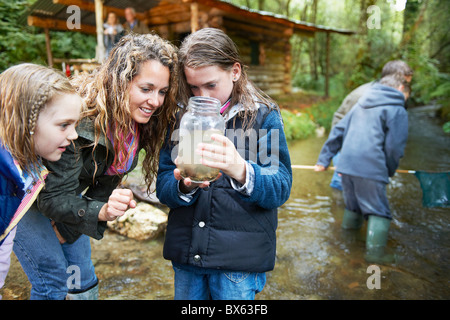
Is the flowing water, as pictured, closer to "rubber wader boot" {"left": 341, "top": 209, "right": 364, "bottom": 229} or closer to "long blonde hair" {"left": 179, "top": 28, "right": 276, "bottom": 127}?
"rubber wader boot" {"left": 341, "top": 209, "right": 364, "bottom": 229}

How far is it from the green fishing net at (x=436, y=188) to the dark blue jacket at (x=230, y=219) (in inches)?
127

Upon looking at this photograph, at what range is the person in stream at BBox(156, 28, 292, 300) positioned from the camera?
1688mm

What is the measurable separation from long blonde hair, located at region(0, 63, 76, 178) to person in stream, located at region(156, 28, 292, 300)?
2.13 ft

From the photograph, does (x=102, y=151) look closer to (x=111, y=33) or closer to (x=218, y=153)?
(x=218, y=153)

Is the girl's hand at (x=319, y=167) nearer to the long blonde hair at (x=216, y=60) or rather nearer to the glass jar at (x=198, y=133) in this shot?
the long blonde hair at (x=216, y=60)

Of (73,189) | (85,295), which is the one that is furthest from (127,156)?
(85,295)

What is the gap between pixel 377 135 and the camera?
382cm

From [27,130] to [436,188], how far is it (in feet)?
14.4

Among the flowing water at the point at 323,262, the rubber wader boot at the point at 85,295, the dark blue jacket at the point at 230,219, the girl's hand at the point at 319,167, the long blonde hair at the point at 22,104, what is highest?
the long blonde hair at the point at 22,104


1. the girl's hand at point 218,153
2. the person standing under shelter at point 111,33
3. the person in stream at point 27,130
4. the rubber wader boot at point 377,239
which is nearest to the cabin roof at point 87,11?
the person standing under shelter at point 111,33

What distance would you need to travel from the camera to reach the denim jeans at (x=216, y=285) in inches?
69.8

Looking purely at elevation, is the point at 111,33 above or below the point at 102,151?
above

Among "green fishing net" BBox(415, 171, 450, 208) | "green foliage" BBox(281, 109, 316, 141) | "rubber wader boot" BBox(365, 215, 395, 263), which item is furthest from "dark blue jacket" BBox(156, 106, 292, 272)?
"green foliage" BBox(281, 109, 316, 141)
